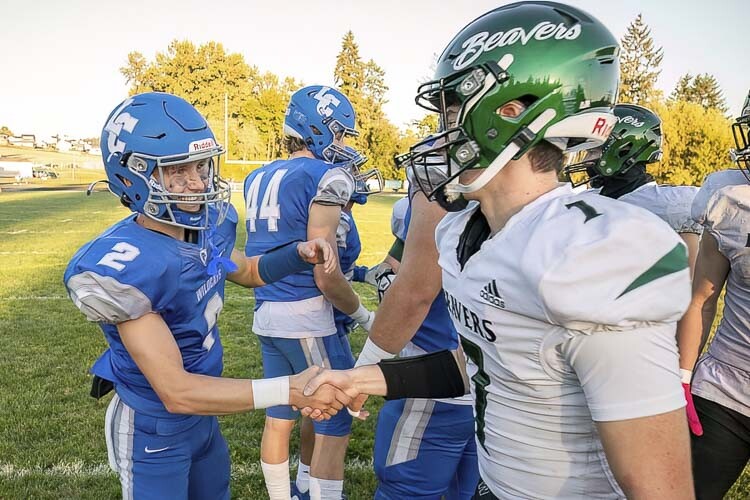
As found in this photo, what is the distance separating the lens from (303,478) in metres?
4.07

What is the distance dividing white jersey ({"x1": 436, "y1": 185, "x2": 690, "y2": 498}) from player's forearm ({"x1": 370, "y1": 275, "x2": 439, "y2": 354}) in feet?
1.80

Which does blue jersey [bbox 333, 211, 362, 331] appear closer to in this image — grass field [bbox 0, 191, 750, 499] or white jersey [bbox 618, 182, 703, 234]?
grass field [bbox 0, 191, 750, 499]

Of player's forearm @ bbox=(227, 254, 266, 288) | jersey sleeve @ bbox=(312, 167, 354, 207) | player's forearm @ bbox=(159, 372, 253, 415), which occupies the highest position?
jersey sleeve @ bbox=(312, 167, 354, 207)

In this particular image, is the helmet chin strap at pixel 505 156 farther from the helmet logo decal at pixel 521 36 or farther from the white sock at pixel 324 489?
the white sock at pixel 324 489

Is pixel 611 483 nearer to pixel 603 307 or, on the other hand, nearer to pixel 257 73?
pixel 603 307

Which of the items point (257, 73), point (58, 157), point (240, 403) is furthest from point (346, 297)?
point (58, 157)

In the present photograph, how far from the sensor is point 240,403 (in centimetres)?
232

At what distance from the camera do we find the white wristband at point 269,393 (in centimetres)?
232

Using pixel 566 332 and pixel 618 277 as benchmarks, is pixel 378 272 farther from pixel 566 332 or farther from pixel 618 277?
pixel 618 277

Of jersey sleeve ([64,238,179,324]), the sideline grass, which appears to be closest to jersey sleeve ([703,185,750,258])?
jersey sleeve ([64,238,179,324])

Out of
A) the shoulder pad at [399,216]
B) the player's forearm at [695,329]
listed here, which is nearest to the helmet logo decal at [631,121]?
the player's forearm at [695,329]

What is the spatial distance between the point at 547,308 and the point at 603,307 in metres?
0.12

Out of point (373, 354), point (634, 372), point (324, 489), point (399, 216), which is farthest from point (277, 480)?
point (634, 372)

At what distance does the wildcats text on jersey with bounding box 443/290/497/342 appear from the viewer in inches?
61.1
